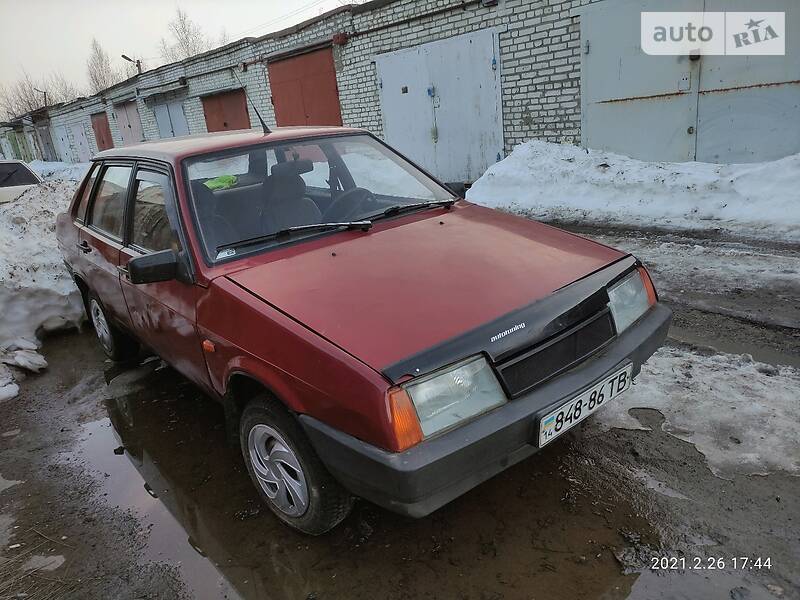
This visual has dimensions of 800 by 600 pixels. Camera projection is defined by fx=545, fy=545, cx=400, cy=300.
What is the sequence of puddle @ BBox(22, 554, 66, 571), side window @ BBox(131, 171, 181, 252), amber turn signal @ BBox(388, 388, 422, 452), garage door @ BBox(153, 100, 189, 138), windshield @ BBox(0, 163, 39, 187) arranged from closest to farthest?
amber turn signal @ BBox(388, 388, 422, 452) → puddle @ BBox(22, 554, 66, 571) → side window @ BBox(131, 171, 181, 252) → windshield @ BBox(0, 163, 39, 187) → garage door @ BBox(153, 100, 189, 138)

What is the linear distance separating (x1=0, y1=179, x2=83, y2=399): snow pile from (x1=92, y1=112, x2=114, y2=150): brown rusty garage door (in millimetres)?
24205

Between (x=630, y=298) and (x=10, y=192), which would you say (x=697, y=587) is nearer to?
(x=630, y=298)

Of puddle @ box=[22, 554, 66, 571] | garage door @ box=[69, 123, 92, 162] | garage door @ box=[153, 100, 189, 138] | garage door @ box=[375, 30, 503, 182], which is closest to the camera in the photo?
puddle @ box=[22, 554, 66, 571]

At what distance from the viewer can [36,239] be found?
18.4 ft

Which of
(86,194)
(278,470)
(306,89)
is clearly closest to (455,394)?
(278,470)

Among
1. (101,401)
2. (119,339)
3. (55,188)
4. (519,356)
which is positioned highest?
(55,188)

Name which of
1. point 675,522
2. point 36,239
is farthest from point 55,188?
point 675,522

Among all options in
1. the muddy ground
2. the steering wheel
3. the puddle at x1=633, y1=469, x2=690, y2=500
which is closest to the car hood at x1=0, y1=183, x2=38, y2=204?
the muddy ground

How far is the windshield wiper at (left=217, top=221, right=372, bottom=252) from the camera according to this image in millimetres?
2549

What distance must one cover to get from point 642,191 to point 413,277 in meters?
5.87

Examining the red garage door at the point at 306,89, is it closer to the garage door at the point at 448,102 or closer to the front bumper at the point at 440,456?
the garage door at the point at 448,102

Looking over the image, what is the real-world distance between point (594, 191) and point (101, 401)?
6.42m

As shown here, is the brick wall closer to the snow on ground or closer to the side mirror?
the snow on ground

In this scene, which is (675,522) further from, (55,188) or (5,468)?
(55,188)
